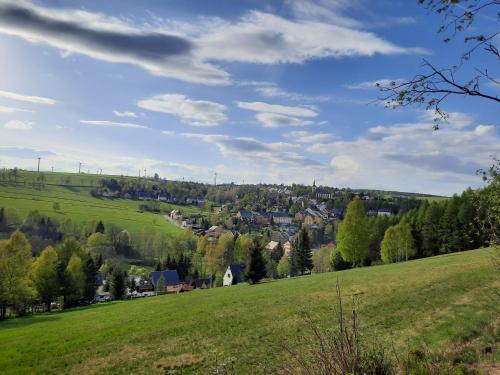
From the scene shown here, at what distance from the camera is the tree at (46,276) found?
5716 cm

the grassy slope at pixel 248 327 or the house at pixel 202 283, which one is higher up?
→ the grassy slope at pixel 248 327

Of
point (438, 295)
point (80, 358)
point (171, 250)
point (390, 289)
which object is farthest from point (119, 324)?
point (171, 250)

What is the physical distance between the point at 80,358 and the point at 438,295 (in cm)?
1921

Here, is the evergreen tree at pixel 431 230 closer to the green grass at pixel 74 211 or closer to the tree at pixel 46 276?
the tree at pixel 46 276

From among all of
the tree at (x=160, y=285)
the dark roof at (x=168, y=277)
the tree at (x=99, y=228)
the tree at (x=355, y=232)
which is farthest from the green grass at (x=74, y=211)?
the tree at (x=355, y=232)

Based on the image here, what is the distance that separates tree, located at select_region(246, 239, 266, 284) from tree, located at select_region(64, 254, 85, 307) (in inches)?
1159

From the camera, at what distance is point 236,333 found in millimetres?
19297

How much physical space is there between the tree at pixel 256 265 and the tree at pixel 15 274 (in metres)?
29.6

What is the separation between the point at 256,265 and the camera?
2012 inches

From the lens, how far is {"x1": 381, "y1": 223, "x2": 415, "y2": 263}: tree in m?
62.3

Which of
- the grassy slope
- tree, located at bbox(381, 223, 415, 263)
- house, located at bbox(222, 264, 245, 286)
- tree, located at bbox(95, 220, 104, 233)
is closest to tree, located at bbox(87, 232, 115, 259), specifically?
tree, located at bbox(95, 220, 104, 233)

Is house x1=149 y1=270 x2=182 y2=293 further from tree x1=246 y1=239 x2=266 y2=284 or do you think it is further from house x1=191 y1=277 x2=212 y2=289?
tree x1=246 y1=239 x2=266 y2=284

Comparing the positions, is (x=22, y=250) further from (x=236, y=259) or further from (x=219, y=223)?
(x=219, y=223)

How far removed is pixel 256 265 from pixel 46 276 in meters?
32.3
